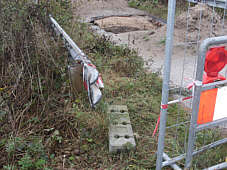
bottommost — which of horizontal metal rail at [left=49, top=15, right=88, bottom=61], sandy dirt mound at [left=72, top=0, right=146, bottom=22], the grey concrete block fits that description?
the grey concrete block

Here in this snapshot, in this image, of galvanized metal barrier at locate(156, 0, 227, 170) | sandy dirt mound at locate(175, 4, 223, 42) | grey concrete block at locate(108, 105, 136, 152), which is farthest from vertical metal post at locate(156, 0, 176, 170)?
sandy dirt mound at locate(175, 4, 223, 42)

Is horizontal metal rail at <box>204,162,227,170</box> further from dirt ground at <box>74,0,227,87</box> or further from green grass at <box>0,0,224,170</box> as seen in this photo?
dirt ground at <box>74,0,227,87</box>

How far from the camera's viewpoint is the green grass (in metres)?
3.13

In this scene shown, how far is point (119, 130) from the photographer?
3482mm

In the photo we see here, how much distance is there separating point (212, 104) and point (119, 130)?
1303 millimetres

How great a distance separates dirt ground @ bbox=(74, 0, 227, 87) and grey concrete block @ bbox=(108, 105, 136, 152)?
92cm

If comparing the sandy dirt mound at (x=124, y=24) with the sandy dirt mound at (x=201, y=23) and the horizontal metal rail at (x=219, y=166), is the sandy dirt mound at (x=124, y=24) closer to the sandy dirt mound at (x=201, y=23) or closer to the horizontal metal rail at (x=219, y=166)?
the sandy dirt mound at (x=201, y=23)

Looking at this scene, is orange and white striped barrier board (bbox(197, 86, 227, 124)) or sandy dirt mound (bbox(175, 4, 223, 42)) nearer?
orange and white striped barrier board (bbox(197, 86, 227, 124))

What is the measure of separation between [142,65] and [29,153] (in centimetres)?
321

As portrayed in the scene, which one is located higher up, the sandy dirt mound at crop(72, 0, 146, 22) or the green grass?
the sandy dirt mound at crop(72, 0, 146, 22)

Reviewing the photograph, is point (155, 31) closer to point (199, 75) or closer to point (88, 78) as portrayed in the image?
point (88, 78)

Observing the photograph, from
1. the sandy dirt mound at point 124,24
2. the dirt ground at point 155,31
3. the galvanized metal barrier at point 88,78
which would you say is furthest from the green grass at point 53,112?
the sandy dirt mound at point 124,24

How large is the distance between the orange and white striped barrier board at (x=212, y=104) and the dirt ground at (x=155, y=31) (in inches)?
8.1

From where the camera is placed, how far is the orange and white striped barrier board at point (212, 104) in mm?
2486
